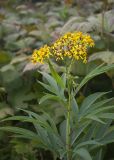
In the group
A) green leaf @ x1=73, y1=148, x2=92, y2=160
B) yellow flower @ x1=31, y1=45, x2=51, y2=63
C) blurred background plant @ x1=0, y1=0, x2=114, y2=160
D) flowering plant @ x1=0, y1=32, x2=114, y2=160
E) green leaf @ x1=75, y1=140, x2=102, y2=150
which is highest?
blurred background plant @ x1=0, y1=0, x2=114, y2=160

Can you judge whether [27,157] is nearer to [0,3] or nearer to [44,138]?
[44,138]

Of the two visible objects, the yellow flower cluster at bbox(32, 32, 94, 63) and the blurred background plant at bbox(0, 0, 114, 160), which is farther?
the blurred background plant at bbox(0, 0, 114, 160)

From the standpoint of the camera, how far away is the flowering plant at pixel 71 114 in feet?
5.98

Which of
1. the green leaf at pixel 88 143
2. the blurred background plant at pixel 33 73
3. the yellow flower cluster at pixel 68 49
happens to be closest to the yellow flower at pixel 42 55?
the yellow flower cluster at pixel 68 49

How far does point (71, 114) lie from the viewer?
1947mm

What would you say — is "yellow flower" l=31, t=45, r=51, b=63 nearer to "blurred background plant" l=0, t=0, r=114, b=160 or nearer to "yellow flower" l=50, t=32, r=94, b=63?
"yellow flower" l=50, t=32, r=94, b=63

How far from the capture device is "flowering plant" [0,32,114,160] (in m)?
1.82

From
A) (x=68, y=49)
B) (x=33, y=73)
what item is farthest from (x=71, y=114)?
(x=33, y=73)

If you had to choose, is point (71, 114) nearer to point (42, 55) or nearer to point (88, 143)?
point (88, 143)

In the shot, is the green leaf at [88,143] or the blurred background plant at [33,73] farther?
the blurred background plant at [33,73]

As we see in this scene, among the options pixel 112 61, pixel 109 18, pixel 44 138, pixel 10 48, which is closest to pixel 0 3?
pixel 10 48

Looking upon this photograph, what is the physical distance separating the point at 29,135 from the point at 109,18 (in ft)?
4.98

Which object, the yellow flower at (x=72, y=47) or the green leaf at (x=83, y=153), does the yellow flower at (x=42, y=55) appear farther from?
the green leaf at (x=83, y=153)

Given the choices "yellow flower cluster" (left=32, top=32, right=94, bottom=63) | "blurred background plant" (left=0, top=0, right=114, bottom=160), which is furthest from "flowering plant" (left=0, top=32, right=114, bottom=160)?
"blurred background plant" (left=0, top=0, right=114, bottom=160)
